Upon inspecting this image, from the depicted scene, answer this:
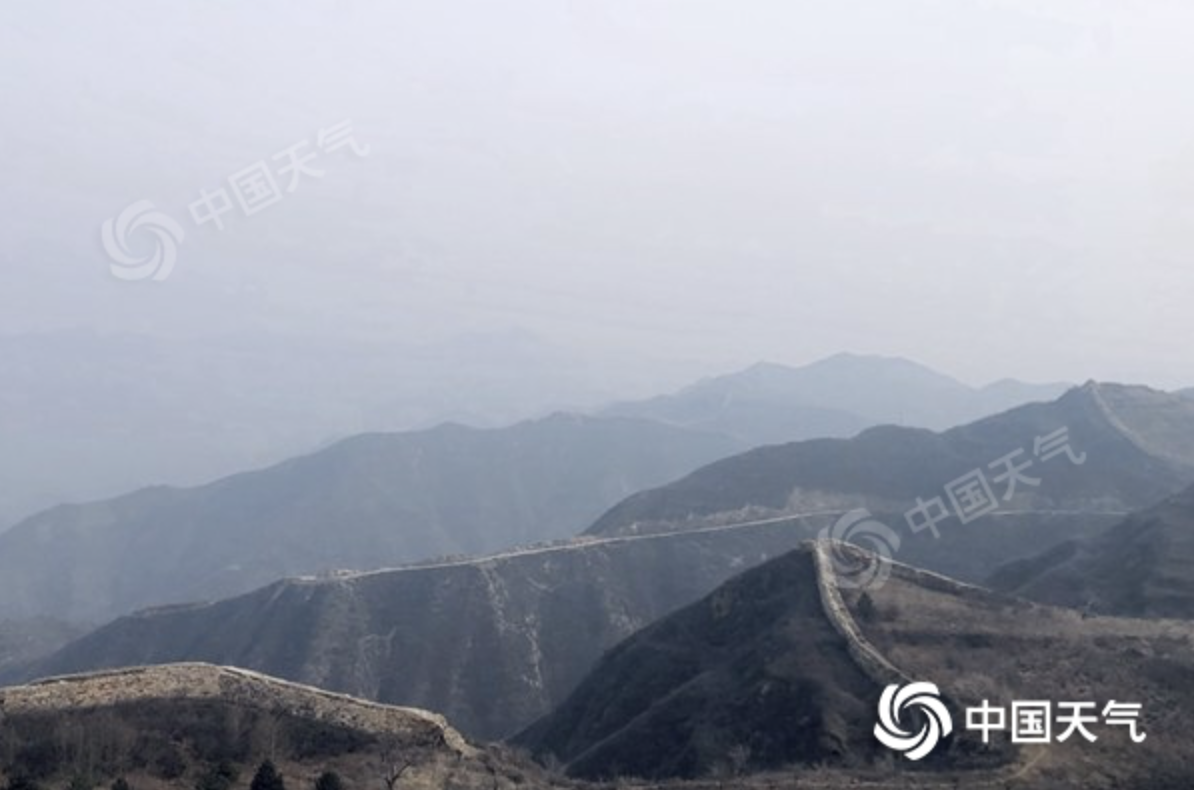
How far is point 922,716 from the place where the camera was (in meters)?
44.2

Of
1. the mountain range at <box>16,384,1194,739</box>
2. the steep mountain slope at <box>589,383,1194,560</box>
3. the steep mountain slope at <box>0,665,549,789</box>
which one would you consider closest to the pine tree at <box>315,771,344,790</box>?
the steep mountain slope at <box>0,665,549,789</box>

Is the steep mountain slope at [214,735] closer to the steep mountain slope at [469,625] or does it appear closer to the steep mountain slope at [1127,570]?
the steep mountain slope at [1127,570]

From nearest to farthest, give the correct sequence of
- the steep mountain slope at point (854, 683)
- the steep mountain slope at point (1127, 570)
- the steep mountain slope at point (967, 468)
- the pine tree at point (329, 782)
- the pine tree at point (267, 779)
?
the pine tree at point (267, 779) < the pine tree at point (329, 782) < the steep mountain slope at point (854, 683) < the steep mountain slope at point (1127, 570) < the steep mountain slope at point (967, 468)

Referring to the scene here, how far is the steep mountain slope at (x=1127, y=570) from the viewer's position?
217 feet

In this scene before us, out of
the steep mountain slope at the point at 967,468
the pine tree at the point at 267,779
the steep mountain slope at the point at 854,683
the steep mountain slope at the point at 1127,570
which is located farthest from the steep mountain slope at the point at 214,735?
the steep mountain slope at the point at 967,468

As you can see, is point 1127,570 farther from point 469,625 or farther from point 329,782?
point 329,782

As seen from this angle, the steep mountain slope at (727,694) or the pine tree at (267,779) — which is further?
the steep mountain slope at (727,694)

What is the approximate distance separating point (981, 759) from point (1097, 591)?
121 feet

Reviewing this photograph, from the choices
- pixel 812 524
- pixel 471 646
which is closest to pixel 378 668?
pixel 471 646

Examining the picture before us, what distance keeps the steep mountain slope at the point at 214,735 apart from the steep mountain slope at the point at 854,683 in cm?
1130

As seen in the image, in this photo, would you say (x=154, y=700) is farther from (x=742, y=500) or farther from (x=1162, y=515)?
(x=742, y=500)

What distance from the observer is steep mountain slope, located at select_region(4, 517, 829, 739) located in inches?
3536

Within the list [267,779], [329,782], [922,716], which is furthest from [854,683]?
[267,779]

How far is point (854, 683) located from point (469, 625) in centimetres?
5154
